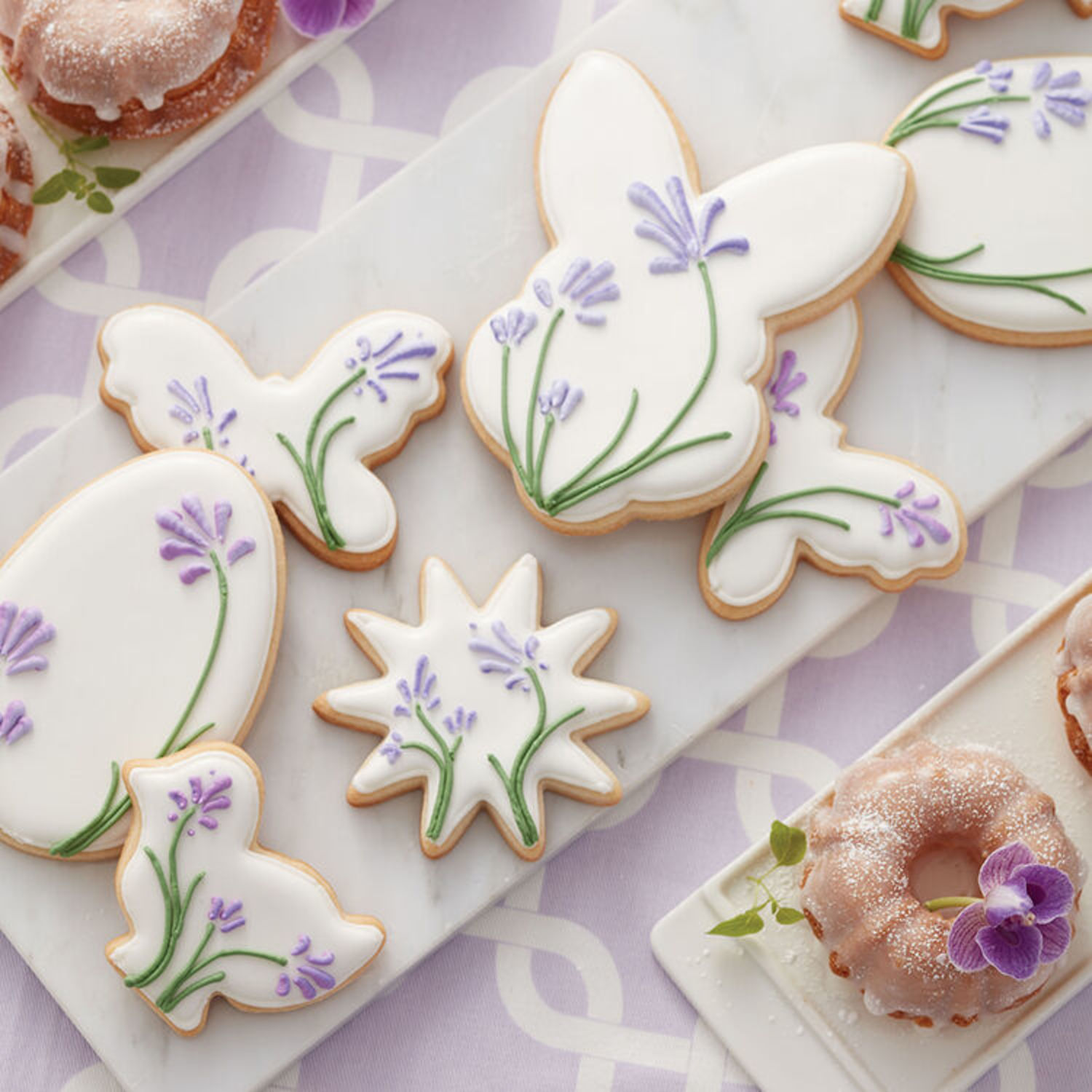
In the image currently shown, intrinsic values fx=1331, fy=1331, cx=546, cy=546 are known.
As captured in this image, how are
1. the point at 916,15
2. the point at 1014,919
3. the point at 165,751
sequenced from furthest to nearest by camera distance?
the point at 916,15 < the point at 165,751 < the point at 1014,919

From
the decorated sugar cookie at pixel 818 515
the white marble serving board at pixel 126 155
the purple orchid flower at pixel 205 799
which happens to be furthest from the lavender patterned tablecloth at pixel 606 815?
the purple orchid flower at pixel 205 799

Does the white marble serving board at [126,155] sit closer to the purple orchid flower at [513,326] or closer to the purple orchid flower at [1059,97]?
the purple orchid flower at [513,326]

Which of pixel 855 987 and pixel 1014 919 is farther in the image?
pixel 855 987

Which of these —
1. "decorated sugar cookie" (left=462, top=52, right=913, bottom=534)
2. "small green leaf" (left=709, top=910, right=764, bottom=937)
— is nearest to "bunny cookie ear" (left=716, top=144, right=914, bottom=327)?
"decorated sugar cookie" (left=462, top=52, right=913, bottom=534)

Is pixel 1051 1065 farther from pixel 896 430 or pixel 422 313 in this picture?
pixel 422 313

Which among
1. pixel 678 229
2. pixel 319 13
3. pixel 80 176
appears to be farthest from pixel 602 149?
pixel 80 176

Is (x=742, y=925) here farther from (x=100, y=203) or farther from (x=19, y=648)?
(x=100, y=203)

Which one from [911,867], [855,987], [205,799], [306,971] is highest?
[205,799]
